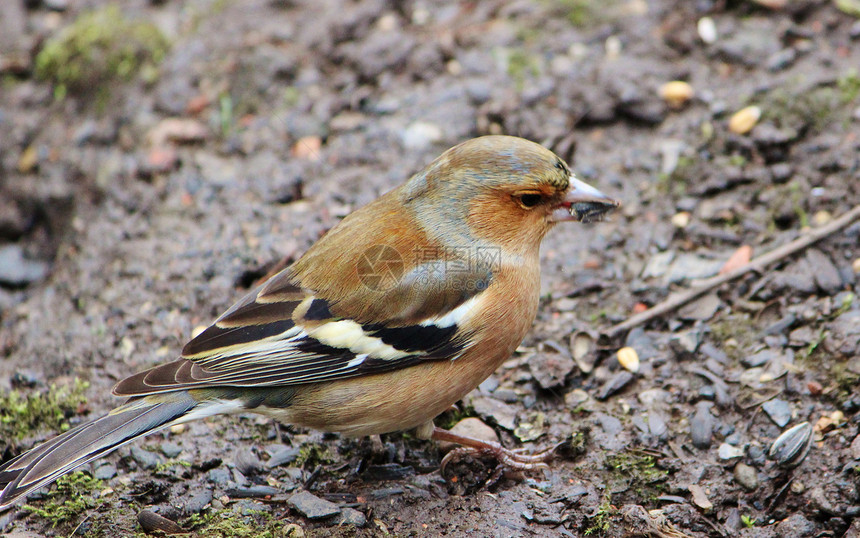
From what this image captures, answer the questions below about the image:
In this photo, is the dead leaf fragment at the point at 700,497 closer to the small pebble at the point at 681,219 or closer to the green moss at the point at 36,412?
the small pebble at the point at 681,219

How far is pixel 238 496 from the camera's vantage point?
3791 mm

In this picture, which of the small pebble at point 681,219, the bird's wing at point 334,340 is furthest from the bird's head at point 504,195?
the small pebble at point 681,219

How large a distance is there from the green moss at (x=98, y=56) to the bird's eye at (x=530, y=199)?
3659 millimetres

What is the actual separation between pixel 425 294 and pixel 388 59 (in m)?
2.85

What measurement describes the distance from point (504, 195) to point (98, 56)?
4053 millimetres

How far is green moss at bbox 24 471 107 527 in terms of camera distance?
3.63 m

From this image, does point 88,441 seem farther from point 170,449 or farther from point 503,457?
point 503,457

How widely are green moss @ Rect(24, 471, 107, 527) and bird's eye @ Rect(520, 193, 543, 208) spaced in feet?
7.85

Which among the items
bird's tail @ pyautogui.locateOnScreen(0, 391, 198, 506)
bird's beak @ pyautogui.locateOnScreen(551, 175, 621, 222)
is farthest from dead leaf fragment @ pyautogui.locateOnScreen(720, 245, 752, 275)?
bird's tail @ pyautogui.locateOnScreen(0, 391, 198, 506)

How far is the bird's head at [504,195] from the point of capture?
3732 mm

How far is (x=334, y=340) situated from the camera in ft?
11.9

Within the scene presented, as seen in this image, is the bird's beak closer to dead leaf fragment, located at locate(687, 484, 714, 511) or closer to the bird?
the bird

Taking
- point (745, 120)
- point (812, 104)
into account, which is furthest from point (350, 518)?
point (812, 104)

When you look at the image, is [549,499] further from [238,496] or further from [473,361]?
[238,496]
